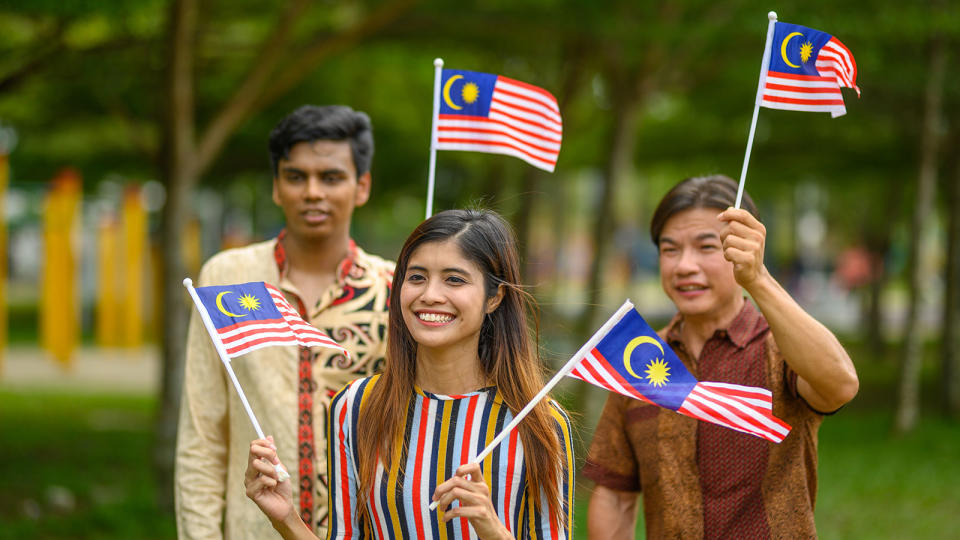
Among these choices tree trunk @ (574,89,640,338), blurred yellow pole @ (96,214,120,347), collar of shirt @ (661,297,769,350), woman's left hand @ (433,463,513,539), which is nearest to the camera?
woman's left hand @ (433,463,513,539)

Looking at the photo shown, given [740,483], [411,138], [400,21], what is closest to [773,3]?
[400,21]

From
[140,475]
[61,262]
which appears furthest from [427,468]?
[61,262]

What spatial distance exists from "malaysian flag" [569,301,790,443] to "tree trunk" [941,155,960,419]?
10831 millimetres

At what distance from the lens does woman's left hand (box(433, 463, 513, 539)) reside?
2230 mm

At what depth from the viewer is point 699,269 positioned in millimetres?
2824

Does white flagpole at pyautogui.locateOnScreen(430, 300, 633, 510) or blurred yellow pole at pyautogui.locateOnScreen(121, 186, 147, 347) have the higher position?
white flagpole at pyautogui.locateOnScreen(430, 300, 633, 510)

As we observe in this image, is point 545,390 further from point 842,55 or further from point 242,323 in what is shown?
point 842,55

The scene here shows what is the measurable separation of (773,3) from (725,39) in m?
0.92

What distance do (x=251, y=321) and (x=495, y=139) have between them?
1.13m

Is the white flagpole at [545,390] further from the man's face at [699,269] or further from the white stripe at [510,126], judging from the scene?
the white stripe at [510,126]

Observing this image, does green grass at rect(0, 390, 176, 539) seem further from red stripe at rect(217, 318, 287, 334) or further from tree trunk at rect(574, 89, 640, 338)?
red stripe at rect(217, 318, 287, 334)

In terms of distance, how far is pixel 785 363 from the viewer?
2.75 meters

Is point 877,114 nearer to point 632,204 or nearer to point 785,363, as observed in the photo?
point 785,363

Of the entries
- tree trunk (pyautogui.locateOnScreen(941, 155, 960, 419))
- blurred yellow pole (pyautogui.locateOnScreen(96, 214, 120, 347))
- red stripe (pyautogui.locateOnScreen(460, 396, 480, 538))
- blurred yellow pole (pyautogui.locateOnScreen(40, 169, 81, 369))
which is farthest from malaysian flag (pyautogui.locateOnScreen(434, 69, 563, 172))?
blurred yellow pole (pyautogui.locateOnScreen(96, 214, 120, 347))
